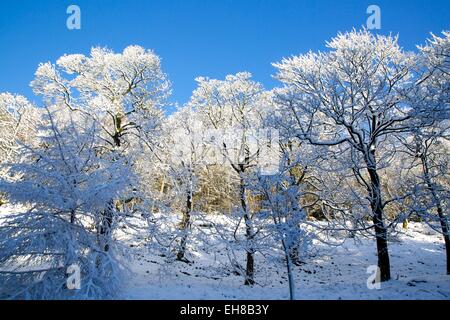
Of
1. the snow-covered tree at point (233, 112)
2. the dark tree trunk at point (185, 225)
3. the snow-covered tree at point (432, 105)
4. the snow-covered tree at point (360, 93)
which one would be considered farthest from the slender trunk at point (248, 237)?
the snow-covered tree at point (432, 105)

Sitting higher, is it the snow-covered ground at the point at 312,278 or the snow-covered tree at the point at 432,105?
the snow-covered tree at the point at 432,105

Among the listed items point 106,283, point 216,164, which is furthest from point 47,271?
point 216,164

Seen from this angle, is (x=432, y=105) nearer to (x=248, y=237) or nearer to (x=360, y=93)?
(x=360, y=93)

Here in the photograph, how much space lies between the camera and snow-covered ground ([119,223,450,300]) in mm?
9859

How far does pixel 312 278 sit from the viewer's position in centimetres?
1380

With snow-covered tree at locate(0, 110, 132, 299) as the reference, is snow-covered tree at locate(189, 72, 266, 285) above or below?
above

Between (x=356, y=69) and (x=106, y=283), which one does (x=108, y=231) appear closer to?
(x=106, y=283)

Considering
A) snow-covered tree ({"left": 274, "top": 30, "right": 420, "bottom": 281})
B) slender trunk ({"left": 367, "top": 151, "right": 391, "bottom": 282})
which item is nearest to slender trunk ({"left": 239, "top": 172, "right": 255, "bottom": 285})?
snow-covered tree ({"left": 274, "top": 30, "right": 420, "bottom": 281})

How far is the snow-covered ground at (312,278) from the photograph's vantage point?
9.86 meters

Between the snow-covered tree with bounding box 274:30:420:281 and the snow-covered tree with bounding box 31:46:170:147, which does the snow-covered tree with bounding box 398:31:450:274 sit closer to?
the snow-covered tree with bounding box 274:30:420:281

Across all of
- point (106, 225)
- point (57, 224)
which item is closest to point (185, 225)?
point (106, 225)

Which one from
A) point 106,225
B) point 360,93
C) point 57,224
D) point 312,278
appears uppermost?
point 360,93

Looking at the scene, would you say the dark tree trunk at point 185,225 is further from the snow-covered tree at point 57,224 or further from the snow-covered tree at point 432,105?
the snow-covered tree at point 432,105
